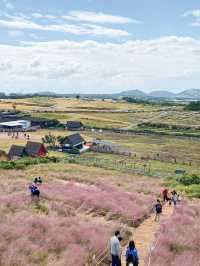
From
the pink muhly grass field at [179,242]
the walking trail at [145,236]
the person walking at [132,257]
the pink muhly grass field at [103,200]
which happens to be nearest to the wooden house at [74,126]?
the pink muhly grass field at [103,200]

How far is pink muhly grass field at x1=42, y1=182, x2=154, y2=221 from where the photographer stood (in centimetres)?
2507

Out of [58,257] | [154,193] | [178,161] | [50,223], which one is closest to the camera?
[58,257]

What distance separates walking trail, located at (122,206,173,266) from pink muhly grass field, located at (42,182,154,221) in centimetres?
72

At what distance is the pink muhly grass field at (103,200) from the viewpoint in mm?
25069

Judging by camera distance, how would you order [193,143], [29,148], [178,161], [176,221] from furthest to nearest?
[193,143] → [178,161] → [29,148] → [176,221]

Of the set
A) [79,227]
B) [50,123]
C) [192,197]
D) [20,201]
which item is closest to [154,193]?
[192,197]

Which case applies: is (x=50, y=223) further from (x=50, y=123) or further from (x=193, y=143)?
(x=50, y=123)

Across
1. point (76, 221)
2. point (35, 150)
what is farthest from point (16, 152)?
point (76, 221)

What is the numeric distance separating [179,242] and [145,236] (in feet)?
7.63

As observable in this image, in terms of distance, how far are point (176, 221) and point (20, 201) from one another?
9.38m

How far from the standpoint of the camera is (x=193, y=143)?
103625mm

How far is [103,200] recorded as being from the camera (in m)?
26.6

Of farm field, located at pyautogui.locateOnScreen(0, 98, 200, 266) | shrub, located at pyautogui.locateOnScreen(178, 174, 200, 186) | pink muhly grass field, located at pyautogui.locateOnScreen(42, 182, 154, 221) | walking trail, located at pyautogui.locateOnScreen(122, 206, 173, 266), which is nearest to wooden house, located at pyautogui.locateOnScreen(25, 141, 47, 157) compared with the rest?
farm field, located at pyautogui.locateOnScreen(0, 98, 200, 266)

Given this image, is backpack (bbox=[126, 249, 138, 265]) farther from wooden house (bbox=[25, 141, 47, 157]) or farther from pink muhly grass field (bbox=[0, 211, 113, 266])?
wooden house (bbox=[25, 141, 47, 157])
